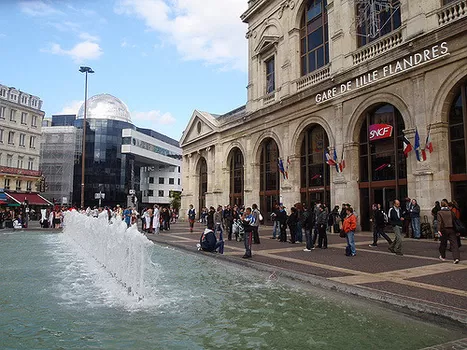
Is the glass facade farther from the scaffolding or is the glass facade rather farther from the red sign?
the red sign

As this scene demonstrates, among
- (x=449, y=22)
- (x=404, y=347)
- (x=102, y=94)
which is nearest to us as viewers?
(x=404, y=347)

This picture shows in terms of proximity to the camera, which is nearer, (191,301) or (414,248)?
(191,301)

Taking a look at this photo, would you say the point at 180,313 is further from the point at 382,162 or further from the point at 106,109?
the point at 106,109

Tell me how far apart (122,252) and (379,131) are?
15668 millimetres

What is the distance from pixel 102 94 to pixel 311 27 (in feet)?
207

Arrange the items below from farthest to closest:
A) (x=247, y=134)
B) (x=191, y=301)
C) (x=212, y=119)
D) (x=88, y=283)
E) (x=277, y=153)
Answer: (x=212, y=119) → (x=247, y=134) → (x=277, y=153) → (x=88, y=283) → (x=191, y=301)

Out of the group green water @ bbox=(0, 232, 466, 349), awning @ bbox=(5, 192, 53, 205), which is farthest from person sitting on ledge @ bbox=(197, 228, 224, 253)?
awning @ bbox=(5, 192, 53, 205)

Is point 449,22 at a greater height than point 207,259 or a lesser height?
greater

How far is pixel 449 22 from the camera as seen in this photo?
1585 cm

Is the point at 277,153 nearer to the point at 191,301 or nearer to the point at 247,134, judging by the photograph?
the point at 247,134

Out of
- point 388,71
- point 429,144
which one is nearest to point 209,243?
point 429,144

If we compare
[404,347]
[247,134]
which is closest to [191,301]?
[404,347]

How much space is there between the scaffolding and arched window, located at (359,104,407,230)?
2112 inches

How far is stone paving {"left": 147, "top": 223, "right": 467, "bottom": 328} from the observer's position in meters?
6.02
